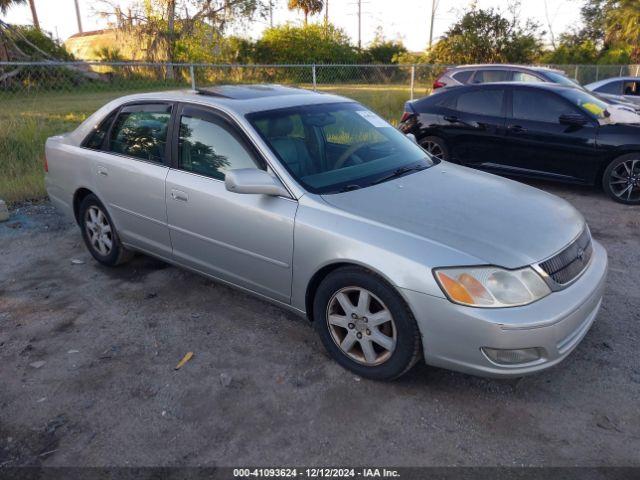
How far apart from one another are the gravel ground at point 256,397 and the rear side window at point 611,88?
1004cm

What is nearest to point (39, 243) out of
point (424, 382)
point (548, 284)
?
point (424, 382)

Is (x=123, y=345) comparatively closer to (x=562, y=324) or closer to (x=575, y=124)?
(x=562, y=324)

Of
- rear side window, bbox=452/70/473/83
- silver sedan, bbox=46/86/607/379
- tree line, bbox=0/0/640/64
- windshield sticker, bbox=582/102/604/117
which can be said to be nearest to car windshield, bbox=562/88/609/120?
windshield sticker, bbox=582/102/604/117

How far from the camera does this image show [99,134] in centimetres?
462

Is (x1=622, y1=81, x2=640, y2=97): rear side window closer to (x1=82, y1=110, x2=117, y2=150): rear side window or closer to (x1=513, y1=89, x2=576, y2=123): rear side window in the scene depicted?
(x1=513, y1=89, x2=576, y2=123): rear side window

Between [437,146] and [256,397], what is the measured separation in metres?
5.73

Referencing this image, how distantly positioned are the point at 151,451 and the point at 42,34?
3596 centimetres

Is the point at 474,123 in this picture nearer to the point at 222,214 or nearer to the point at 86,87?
the point at 222,214

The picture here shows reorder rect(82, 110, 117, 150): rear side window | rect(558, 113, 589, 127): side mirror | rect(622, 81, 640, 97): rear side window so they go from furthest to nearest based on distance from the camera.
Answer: rect(622, 81, 640, 97): rear side window
rect(558, 113, 589, 127): side mirror
rect(82, 110, 117, 150): rear side window

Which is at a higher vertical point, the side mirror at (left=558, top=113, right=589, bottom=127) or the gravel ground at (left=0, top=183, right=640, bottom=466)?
the side mirror at (left=558, top=113, right=589, bottom=127)

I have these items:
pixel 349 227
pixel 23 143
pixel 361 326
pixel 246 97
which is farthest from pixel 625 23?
pixel 361 326

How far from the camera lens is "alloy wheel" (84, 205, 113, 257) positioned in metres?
4.68

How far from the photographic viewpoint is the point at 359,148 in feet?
12.6

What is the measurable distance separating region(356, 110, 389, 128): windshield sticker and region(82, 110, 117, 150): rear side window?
83.8 inches
